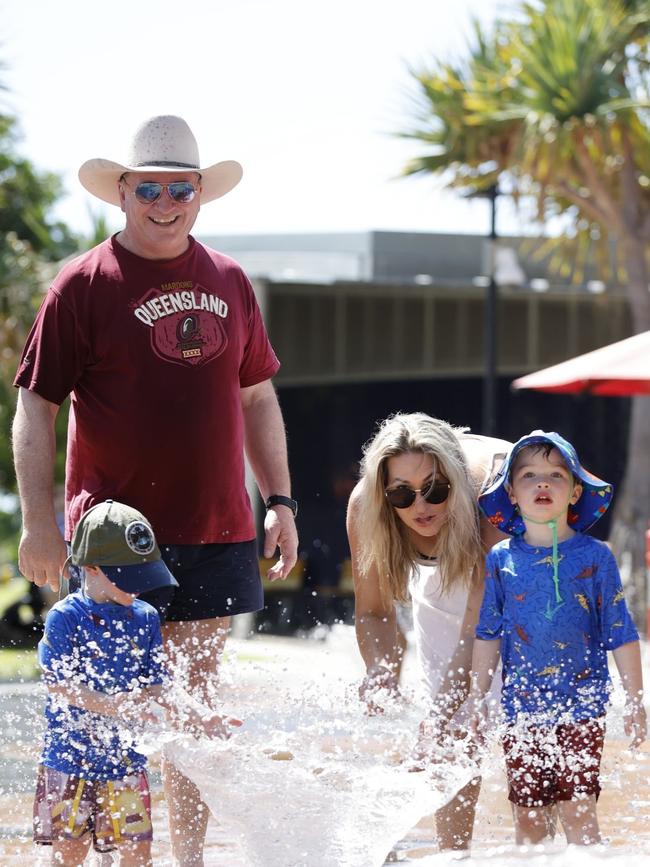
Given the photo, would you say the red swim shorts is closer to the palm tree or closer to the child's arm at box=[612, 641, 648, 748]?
the child's arm at box=[612, 641, 648, 748]

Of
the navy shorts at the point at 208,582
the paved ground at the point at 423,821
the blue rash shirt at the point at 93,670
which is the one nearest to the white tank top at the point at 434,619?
the paved ground at the point at 423,821

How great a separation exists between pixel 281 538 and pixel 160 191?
101 cm

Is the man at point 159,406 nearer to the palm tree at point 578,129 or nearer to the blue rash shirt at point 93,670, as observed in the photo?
the blue rash shirt at point 93,670

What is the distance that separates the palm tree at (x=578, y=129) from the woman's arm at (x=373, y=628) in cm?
987

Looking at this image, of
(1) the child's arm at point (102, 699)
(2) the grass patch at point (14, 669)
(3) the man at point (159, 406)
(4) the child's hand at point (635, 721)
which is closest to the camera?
(1) the child's arm at point (102, 699)

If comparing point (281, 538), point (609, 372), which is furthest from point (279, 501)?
point (609, 372)

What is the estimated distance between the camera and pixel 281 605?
15094 millimetres

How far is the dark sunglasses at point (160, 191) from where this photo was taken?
3.80 m

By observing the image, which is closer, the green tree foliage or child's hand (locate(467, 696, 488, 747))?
child's hand (locate(467, 696, 488, 747))

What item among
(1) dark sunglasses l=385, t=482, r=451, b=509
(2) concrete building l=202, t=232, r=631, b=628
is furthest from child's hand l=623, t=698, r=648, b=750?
(2) concrete building l=202, t=232, r=631, b=628

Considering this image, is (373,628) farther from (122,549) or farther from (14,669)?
(14,669)

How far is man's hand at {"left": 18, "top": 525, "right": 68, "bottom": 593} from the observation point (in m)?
3.66

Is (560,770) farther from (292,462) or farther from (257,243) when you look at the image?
(257,243)

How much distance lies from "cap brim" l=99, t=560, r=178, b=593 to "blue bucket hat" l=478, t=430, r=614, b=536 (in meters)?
0.86
